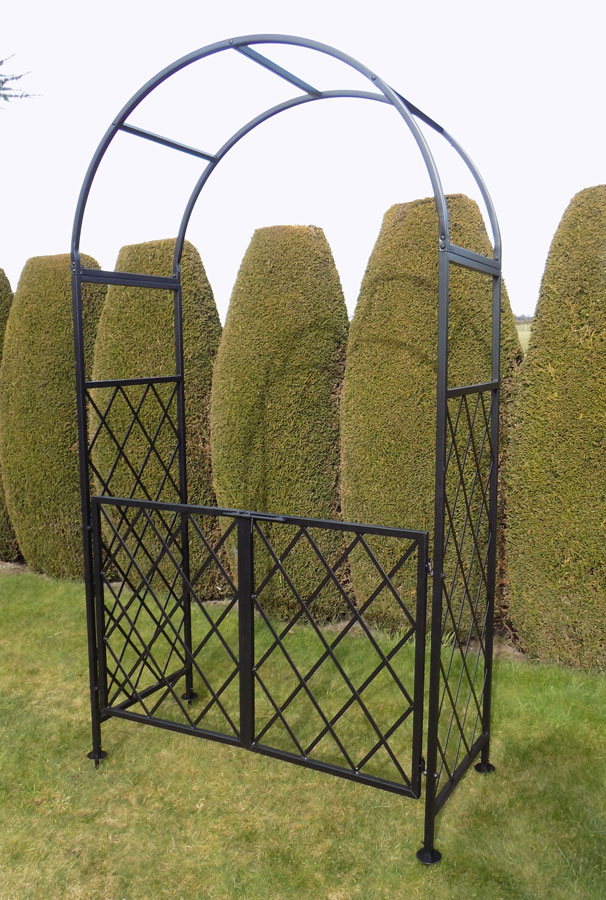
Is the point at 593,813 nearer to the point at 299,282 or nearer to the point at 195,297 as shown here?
the point at 299,282

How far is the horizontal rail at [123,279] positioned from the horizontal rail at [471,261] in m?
1.50

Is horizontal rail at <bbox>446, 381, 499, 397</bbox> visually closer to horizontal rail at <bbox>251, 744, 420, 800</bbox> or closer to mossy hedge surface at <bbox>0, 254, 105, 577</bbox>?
horizontal rail at <bbox>251, 744, 420, 800</bbox>

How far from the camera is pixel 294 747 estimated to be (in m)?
3.36

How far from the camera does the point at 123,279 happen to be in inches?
127

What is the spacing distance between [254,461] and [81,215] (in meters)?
2.22

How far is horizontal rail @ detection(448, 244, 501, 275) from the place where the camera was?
2.41 meters

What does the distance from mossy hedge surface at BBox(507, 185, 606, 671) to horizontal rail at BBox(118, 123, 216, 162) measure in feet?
6.58

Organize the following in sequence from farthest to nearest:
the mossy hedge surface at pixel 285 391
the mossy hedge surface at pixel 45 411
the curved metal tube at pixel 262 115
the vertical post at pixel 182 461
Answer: the mossy hedge surface at pixel 45 411 → the mossy hedge surface at pixel 285 391 → the vertical post at pixel 182 461 → the curved metal tube at pixel 262 115

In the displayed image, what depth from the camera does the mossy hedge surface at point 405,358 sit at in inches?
165

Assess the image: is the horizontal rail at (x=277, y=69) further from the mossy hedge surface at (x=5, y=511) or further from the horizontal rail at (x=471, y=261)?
the mossy hedge surface at (x=5, y=511)

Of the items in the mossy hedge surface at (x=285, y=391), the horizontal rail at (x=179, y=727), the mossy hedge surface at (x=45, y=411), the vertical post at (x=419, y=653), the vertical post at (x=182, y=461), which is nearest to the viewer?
the vertical post at (x=419, y=653)

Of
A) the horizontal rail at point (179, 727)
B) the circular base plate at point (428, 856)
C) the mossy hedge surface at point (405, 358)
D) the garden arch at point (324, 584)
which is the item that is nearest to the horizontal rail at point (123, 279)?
the garden arch at point (324, 584)

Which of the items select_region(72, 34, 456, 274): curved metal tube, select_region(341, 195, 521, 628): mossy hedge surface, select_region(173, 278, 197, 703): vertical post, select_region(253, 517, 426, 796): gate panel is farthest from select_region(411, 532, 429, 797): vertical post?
select_region(341, 195, 521, 628): mossy hedge surface

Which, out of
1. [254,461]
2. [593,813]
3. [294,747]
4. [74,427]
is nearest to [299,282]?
[254,461]
